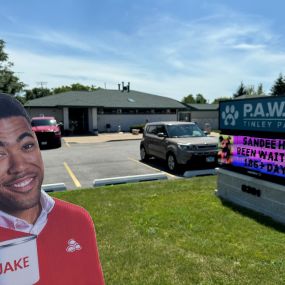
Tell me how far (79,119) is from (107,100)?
4261 millimetres

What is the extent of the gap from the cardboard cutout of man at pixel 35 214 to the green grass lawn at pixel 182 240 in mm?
1783

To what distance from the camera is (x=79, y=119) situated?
1481 inches

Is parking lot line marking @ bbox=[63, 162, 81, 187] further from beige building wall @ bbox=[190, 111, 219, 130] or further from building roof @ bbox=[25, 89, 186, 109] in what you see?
beige building wall @ bbox=[190, 111, 219, 130]

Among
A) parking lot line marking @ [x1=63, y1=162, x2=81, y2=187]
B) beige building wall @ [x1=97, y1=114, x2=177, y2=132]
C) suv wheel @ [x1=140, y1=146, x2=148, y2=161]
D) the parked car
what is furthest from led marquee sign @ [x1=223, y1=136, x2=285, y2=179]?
beige building wall @ [x1=97, y1=114, x2=177, y2=132]

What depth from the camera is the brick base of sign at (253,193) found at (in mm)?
6387

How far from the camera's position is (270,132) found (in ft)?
22.1

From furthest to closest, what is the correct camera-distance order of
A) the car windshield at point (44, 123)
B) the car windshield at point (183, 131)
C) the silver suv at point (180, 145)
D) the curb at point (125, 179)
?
the car windshield at point (44, 123) < the car windshield at point (183, 131) < the silver suv at point (180, 145) < the curb at point (125, 179)

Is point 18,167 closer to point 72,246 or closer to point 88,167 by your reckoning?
point 72,246

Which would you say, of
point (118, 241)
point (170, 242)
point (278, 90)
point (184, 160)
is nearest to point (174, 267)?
point (170, 242)

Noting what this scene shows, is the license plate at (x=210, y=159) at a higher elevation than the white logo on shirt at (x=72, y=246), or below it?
below

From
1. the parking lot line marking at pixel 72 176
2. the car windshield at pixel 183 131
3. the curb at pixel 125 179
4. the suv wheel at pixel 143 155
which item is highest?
the car windshield at pixel 183 131

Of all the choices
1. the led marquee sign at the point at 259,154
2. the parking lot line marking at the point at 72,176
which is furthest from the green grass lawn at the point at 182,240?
the parking lot line marking at the point at 72,176

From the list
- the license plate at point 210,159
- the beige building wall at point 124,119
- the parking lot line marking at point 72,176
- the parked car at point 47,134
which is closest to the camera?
the parking lot line marking at point 72,176

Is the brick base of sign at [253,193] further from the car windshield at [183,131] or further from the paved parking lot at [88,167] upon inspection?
the car windshield at [183,131]
